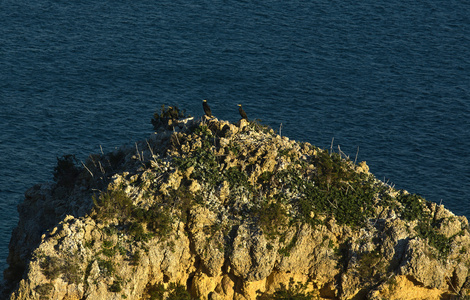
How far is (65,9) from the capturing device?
120m

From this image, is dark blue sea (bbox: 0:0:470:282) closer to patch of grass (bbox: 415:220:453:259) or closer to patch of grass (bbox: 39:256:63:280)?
patch of grass (bbox: 39:256:63:280)

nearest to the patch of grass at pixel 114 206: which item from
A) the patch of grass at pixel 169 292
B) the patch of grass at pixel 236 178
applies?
the patch of grass at pixel 169 292

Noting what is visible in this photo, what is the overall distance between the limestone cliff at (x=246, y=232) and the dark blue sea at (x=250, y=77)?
3457cm

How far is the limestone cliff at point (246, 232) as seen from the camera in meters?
31.5

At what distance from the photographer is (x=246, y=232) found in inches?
1283

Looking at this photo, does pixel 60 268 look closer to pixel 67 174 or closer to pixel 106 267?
pixel 106 267

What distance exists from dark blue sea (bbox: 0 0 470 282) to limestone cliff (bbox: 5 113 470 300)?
113 feet

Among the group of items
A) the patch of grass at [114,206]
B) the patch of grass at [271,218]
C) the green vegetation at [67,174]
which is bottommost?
the green vegetation at [67,174]

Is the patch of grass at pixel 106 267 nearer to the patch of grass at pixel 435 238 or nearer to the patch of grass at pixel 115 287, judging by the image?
the patch of grass at pixel 115 287

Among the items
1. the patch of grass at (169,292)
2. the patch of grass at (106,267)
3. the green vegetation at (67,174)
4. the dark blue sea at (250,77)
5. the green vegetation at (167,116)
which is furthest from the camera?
the dark blue sea at (250,77)

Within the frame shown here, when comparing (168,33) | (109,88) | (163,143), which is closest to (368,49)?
(168,33)

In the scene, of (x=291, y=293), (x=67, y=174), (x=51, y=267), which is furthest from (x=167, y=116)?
(x=51, y=267)

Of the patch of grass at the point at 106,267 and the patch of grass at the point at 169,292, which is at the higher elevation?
the patch of grass at the point at 106,267

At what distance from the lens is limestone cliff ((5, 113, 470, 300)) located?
103ft
